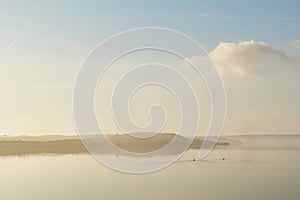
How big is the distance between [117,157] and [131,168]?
181 mm

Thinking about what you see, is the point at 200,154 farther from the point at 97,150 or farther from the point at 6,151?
the point at 6,151

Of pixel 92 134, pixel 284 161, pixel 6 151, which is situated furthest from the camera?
pixel 284 161

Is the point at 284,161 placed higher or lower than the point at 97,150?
higher

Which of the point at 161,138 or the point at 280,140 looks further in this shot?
the point at 280,140

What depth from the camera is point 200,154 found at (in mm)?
4852

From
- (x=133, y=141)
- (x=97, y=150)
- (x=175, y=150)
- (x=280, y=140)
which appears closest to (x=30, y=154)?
(x=97, y=150)

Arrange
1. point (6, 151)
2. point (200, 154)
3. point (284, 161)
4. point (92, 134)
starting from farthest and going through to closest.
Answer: point (284, 161)
point (200, 154)
point (6, 151)
point (92, 134)

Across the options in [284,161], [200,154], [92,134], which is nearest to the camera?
[92,134]

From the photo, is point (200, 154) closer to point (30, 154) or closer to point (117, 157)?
point (117, 157)

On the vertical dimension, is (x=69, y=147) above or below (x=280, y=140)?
below

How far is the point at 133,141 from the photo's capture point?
447cm

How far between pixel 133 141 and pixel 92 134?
1.31 ft

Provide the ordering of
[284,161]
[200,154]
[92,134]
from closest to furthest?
[92,134], [200,154], [284,161]

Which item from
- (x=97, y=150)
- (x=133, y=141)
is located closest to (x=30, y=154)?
(x=97, y=150)
